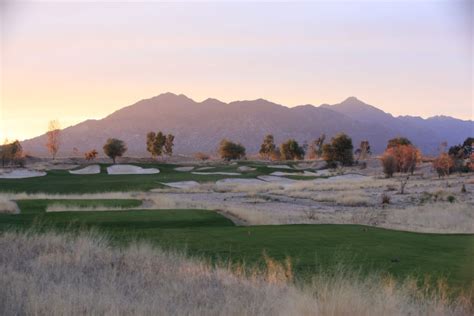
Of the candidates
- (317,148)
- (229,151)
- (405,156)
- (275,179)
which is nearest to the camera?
(275,179)

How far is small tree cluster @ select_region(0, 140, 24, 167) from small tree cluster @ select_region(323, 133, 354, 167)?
55.9 meters

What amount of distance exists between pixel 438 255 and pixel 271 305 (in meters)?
6.47

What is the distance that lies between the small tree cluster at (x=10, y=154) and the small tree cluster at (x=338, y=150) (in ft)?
183

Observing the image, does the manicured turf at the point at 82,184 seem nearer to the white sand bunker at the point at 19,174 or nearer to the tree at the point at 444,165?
the white sand bunker at the point at 19,174

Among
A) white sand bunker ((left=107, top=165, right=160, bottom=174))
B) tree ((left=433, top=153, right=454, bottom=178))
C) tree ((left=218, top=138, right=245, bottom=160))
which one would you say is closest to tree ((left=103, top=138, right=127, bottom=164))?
white sand bunker ((left=107, top=165, right=160, bottom=174))

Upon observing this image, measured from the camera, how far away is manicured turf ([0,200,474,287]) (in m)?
11.0

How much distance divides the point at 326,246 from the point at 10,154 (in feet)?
268

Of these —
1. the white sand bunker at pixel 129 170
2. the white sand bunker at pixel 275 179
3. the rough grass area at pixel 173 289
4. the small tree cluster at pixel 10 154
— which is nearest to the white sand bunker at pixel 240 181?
the white sand bunker at pixel 275 179

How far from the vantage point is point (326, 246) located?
13.4 m

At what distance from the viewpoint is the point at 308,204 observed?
38469mm

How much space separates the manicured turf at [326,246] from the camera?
1098 cm

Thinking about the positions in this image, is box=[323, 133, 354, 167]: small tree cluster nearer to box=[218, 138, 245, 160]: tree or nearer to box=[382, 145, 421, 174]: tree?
box=[382, 145, 421, 174]: tree

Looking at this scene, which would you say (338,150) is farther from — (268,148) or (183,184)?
(183,184)

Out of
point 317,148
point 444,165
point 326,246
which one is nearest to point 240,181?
point 444,165
